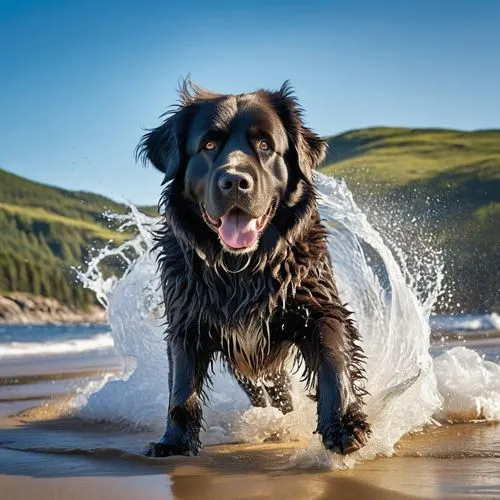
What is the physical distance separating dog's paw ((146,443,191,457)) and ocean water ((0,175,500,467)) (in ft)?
2.89

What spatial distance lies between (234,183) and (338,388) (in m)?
1.17

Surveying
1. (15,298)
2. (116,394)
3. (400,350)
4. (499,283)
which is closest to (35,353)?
(116,394)

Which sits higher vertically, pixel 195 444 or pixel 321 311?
pixel 321 311

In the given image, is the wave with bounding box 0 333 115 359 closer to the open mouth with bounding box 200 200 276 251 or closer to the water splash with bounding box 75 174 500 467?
the water splash with bounding box 75 174 500 467

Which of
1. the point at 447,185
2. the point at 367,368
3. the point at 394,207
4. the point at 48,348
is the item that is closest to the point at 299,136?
the point at 367,368

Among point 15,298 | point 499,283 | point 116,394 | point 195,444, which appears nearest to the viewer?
point 195,444

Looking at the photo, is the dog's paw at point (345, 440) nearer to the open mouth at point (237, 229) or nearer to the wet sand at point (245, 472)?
the wet sand at point (245, 472)

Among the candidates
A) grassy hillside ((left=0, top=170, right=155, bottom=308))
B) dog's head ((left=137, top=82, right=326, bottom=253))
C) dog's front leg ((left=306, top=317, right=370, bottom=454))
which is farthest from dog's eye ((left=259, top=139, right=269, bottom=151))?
grassy hillside ((left=0, top=170, right=155, bottom=308))

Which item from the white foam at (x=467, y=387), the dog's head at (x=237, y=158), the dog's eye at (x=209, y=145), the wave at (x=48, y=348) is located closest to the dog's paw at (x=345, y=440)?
the dog's head at (x=237, y=158)

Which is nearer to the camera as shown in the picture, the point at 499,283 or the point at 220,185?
the point at 220,185

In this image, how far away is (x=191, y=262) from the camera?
4.79m

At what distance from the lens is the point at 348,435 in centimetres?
403

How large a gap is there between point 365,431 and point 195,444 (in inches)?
38.6

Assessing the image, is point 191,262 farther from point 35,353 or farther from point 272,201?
point 35,353
